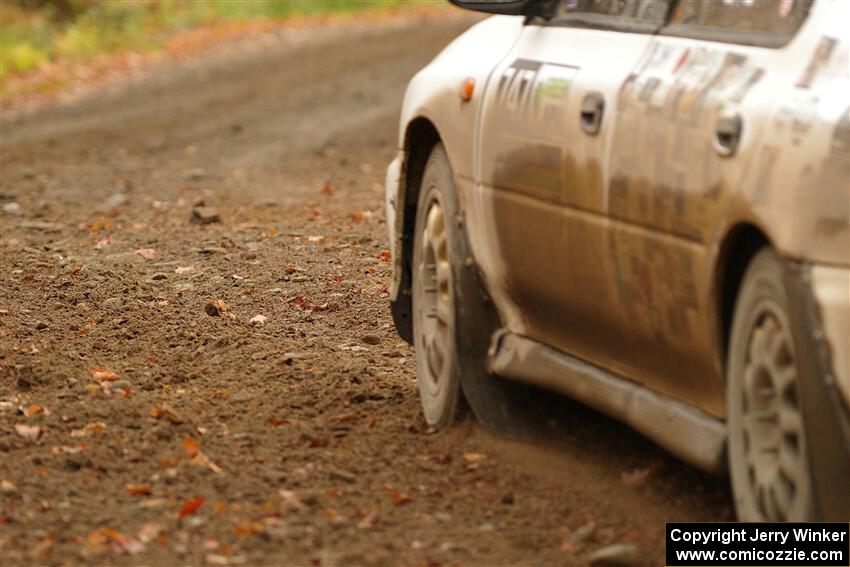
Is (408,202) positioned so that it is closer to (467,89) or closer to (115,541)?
(467,89)

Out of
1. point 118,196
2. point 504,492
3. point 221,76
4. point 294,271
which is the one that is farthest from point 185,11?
point 504,492

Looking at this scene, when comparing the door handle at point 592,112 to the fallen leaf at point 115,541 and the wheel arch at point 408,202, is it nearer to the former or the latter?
the wheel arch at point 408,202

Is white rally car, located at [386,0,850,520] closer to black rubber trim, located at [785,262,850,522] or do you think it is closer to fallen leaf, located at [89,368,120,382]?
black rubber trim, located at [785,262,850,522]

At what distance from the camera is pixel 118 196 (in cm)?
1366

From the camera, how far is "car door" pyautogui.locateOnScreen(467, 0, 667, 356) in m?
4.98

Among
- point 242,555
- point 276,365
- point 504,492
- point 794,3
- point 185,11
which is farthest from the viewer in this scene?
point 185,11

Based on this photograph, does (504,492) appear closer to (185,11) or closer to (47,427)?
(47,427)

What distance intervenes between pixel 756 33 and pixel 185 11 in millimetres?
25487

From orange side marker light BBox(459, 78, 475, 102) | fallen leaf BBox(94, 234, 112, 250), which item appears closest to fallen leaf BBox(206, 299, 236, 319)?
fallen leaf BBox(94, 234, 112, 250)

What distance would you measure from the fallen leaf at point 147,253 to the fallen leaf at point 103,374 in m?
3.26

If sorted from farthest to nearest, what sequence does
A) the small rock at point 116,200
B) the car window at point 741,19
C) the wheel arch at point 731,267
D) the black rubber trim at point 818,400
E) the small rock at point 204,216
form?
the small rock at point 116,200, the small rock at point 204,216, the car window at point 741,19, the wheel arch at point 731,267, the black rubber trim at point 818,400

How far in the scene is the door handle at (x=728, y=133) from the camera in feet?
13.9

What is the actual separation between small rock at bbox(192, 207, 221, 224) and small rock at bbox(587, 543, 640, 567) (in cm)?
761

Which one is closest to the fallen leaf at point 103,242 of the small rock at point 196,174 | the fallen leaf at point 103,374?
the small rock at point 196,174
